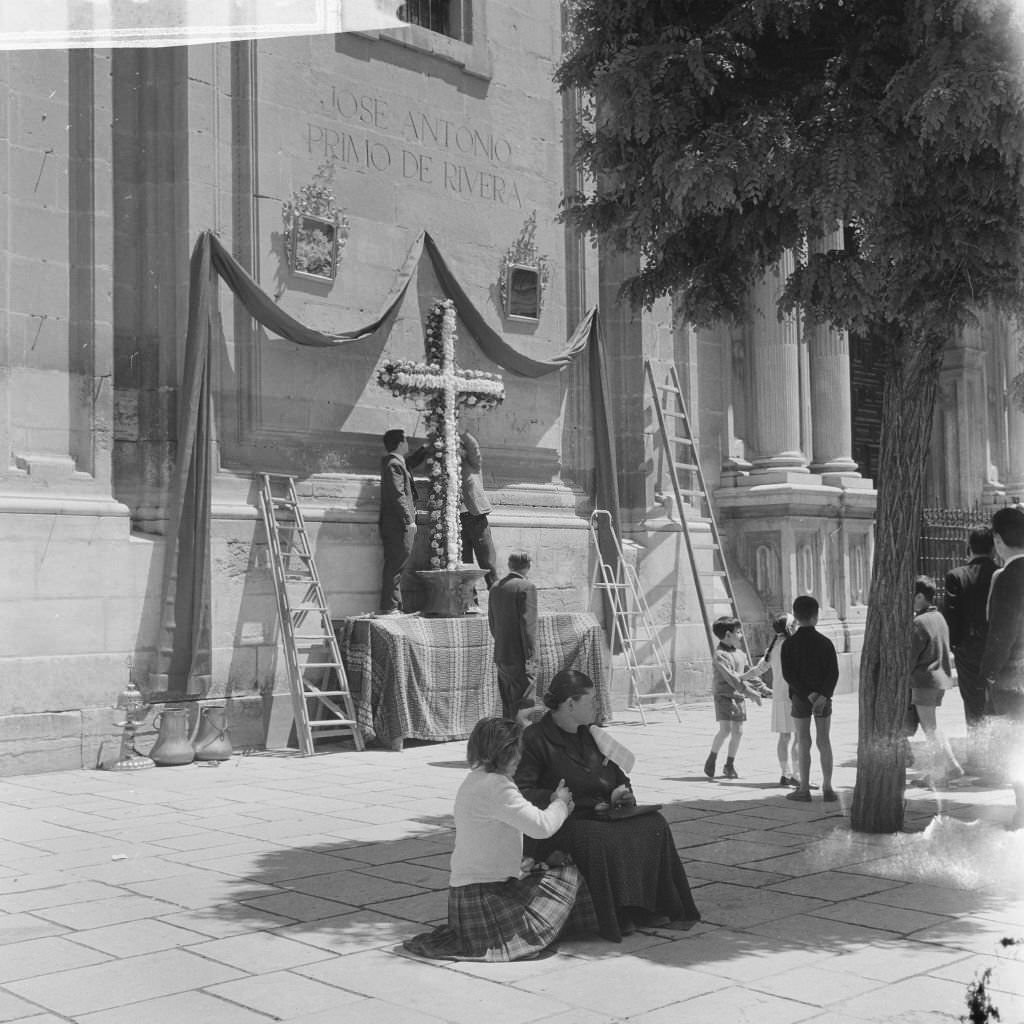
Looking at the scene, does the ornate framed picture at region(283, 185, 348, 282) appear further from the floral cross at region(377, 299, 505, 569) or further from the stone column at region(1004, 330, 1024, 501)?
the stone column at region(1004, 330, 1024, 501)

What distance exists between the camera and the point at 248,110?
12883 millimetres

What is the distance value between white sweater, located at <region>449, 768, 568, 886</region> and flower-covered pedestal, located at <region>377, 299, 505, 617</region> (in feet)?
24.8

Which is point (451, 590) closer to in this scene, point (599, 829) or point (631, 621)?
point (631, 621)

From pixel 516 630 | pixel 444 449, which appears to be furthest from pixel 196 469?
pixel 516 630

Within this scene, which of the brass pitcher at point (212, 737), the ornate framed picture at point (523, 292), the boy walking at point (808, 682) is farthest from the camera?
the ornate framed picture at point (523, 292)

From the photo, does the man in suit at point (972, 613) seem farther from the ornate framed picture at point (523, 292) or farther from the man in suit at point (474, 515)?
the ornate framed picture at point (523, 292)

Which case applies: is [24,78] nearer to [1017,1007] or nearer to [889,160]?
[889,160]

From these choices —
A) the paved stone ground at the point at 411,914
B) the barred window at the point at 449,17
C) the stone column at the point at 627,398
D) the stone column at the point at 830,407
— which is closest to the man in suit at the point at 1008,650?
the paved stone ground at the point at 411,914

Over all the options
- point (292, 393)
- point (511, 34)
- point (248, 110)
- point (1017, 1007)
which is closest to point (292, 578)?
point (292, 393)

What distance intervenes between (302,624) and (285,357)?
247cm

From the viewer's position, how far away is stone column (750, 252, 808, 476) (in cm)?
1811

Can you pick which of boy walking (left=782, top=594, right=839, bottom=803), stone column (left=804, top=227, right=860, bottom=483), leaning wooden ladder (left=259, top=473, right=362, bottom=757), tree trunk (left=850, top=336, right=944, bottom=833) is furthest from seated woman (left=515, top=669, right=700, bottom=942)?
stone column (left=804, top=227, right=860, bottom=483)

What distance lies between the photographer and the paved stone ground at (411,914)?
4969 mm

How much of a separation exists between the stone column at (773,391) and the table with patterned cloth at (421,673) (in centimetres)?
607
